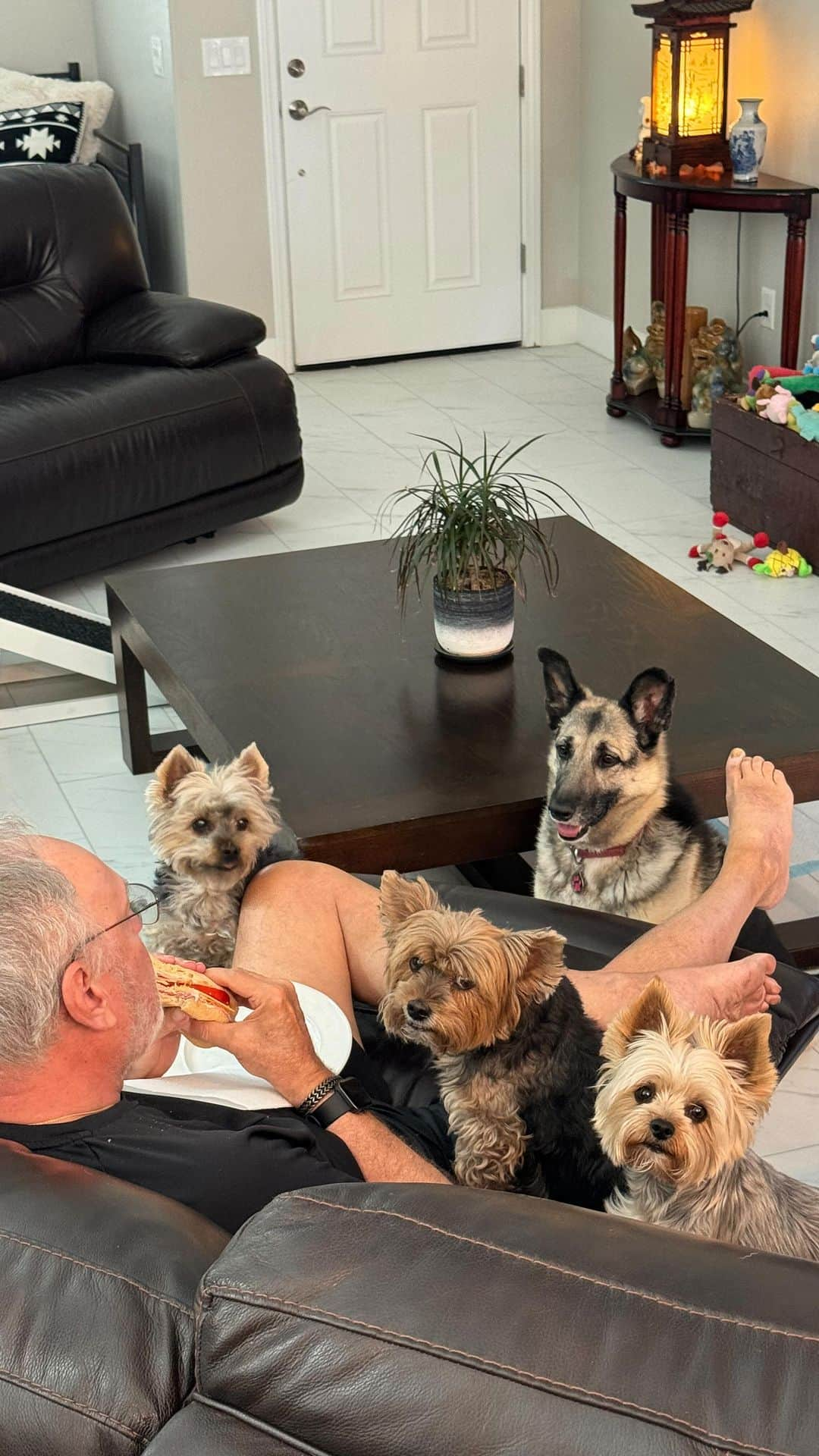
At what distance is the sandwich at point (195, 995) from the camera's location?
138 centimetres

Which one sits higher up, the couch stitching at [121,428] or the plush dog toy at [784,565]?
the couch stitching at [121,428]

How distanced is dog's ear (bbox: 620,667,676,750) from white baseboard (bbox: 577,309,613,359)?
4.71 meters

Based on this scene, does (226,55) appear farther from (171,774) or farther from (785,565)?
(171,774)

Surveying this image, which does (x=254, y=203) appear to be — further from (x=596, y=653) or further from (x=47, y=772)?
(x=596, y=653)

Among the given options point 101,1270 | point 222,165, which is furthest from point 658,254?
point 101,1270

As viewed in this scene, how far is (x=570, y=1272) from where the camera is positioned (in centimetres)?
85

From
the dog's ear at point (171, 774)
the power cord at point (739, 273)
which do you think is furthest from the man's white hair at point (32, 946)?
the power cord at point (739, 273)

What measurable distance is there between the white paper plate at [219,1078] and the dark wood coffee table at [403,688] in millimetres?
671

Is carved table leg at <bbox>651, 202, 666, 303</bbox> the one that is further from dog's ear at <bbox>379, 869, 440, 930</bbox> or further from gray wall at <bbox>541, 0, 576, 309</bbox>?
dog's ear at <bbox>379, 869, 440, 930</bbox>

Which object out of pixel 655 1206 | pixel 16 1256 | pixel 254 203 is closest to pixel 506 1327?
pixel 16 1256

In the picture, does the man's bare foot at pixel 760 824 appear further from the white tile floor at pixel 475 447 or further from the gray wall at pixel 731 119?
the gray wall at pixel 731 119

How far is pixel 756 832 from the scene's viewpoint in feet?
7.27

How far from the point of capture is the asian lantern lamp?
5039mm

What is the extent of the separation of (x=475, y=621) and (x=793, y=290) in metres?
2.79
